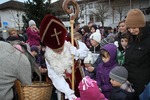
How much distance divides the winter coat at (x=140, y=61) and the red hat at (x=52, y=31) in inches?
39.0

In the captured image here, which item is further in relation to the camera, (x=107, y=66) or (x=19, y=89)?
(x=107, y=66)

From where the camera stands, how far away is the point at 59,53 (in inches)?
149

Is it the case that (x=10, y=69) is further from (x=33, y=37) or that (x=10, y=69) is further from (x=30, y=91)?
(x=33, y=37)

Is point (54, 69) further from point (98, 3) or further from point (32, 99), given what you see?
point (98, 3)

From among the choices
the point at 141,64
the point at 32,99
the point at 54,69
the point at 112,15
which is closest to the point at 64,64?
the point at 54,69

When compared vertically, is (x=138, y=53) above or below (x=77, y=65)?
above

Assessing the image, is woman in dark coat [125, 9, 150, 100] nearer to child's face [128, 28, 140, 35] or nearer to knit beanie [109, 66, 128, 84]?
child's face [128, 28, 140, 35]

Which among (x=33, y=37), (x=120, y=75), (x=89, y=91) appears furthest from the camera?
(x=33, y=37)

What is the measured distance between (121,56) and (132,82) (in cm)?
68

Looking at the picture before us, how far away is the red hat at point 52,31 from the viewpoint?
136 inches

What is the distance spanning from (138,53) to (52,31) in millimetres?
1189

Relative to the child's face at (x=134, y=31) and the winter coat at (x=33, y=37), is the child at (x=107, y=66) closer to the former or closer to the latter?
the child's face at (x=134, y=31)

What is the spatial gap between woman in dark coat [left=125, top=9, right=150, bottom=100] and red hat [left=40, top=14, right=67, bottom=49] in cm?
94

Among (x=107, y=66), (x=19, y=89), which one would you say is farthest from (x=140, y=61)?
(x=19, y=89)
